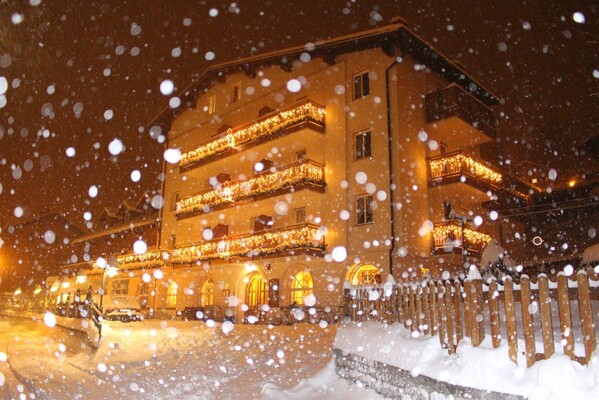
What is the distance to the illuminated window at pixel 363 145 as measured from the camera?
68.3 feet

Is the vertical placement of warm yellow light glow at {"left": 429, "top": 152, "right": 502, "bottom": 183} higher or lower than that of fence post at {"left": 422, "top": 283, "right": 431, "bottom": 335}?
higher

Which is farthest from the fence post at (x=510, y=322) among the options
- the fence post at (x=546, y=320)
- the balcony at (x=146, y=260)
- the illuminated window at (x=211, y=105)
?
the illuminated window at (x=211, y=105)

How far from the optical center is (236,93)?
2836 cm

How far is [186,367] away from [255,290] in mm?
13919

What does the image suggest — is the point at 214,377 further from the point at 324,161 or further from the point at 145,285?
the point at 145,285

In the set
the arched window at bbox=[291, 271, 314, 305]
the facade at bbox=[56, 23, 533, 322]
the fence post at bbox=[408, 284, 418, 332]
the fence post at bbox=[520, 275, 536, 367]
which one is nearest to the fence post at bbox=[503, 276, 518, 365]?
the fence post at bbox=[520, 275, 536, 367]

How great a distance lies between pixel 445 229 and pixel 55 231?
47060 mm

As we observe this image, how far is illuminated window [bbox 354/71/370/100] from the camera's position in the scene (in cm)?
2138

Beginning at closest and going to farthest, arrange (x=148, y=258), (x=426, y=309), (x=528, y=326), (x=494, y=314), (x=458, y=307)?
(x=528, y=326)
(x=494, y=314)
(x=458, y=307)
(x=426, y=309)
(x=148, y=258)

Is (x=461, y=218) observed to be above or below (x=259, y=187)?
below

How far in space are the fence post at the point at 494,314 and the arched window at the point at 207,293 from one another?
75.0ft

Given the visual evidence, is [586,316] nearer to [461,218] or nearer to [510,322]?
[510,322]

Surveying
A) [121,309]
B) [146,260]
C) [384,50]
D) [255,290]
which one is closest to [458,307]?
[384,50]

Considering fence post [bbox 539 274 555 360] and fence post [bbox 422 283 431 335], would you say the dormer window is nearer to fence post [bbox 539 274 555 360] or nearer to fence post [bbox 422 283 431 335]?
fence post [bbox 422 283 431 335]
